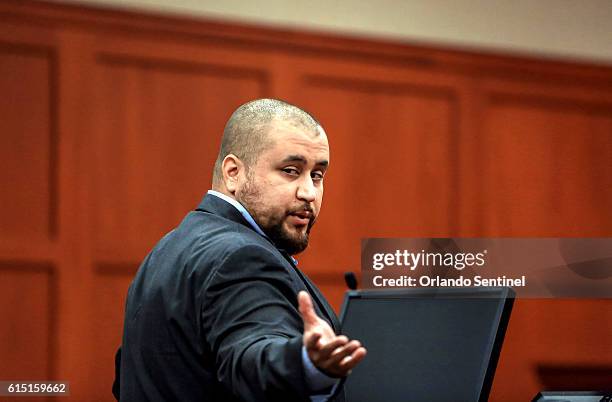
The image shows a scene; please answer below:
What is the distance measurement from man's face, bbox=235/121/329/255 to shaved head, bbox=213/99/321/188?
0.05 ft

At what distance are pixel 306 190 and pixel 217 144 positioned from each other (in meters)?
2.07

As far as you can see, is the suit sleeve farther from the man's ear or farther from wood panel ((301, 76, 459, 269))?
wood panel ((301, 76, 459, 269))

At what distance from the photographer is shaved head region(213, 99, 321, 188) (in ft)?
5.53

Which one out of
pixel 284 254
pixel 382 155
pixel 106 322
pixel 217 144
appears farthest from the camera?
pixel 382 155

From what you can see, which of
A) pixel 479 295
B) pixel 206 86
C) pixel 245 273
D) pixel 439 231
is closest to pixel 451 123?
pixel 439 231

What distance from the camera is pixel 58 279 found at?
3395 mm

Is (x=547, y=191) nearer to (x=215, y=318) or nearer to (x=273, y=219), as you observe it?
(x=273, y=219)

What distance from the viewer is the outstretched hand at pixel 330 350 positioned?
1186 millimetres

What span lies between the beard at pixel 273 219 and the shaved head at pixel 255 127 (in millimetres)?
55

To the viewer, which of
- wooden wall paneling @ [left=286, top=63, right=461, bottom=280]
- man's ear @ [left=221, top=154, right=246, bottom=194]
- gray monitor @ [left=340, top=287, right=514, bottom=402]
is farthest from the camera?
wooden wall paneling @ [left=286, top=63, right=461, bottom=280]

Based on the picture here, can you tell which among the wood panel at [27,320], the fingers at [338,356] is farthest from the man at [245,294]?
the wood panel at [27,320]

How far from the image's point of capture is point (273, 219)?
65.1 inches

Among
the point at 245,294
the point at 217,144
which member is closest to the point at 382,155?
the point at 217,144

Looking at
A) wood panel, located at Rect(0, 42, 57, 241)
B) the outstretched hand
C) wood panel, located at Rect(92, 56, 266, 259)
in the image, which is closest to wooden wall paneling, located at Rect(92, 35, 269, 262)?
wood panel, located at Rect(92, 56, 266, 259)
